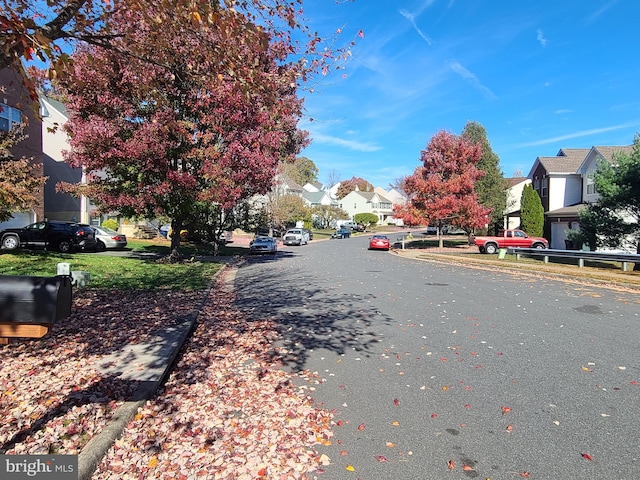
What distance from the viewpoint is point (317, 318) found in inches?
336

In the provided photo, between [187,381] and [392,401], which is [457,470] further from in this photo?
[187,381]

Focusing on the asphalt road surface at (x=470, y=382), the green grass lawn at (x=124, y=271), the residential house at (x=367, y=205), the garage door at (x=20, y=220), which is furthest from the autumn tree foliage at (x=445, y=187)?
the residential house at (x=367, y=205)

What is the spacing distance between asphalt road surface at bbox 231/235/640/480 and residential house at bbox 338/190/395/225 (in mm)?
82422

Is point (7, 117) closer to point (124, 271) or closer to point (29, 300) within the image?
point (124, 271)

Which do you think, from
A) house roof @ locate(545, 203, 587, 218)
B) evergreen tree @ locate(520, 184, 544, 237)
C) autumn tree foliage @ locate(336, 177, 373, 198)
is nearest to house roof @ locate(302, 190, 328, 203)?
autumn tree foliage @ locate(336, 177, 373, 198)

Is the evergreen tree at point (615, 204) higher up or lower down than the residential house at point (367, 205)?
lower down

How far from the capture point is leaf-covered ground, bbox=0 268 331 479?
10.9 ft

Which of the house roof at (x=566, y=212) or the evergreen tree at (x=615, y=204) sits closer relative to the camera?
the evergreen tree at (x=615, y=204)

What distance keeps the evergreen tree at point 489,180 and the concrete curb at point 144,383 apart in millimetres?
34921

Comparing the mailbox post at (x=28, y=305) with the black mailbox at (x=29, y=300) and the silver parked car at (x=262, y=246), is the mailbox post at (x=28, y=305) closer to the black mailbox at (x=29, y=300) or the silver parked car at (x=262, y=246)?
the black mailbox at (x=29, y=300)

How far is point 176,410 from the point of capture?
167 inches

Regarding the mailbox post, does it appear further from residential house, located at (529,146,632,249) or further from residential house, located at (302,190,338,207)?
residential house, located at (302,190,338,207)

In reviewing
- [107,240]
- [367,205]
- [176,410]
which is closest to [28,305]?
[176,410]

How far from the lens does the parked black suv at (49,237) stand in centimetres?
1966
